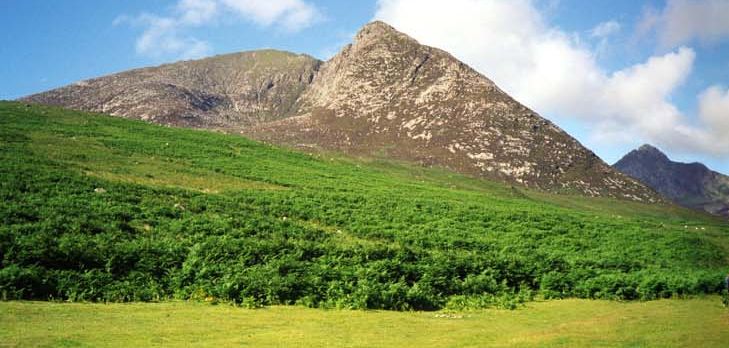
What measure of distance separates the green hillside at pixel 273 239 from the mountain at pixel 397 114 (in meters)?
35.5

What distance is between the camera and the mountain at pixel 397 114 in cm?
8681

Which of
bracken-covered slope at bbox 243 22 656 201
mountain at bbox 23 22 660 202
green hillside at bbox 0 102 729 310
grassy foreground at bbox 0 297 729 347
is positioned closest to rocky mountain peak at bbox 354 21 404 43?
mountain at bbox 23 22 660 202

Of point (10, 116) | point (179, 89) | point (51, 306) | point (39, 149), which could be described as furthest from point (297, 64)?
point (51, 306)

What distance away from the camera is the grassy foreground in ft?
41.0

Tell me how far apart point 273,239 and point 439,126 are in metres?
75.0

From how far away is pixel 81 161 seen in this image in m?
37.0

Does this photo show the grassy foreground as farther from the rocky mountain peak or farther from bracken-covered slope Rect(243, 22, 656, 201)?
the rocky mountain peak

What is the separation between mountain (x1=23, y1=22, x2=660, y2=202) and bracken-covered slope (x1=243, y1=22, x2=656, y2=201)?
197 mm

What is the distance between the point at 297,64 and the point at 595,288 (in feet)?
516

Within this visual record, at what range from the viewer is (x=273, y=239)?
82.3ft

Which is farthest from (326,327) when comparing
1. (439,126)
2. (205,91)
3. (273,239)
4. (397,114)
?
(205,91)

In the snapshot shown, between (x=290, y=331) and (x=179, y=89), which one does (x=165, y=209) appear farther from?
(x=179, y=89)

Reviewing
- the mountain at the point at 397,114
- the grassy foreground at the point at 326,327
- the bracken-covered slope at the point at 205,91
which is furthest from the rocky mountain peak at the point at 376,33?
the grassy foreground at the point at 326,327

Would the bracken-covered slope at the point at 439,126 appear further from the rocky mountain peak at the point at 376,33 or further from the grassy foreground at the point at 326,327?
the grassy foreground at the point at 326,327
